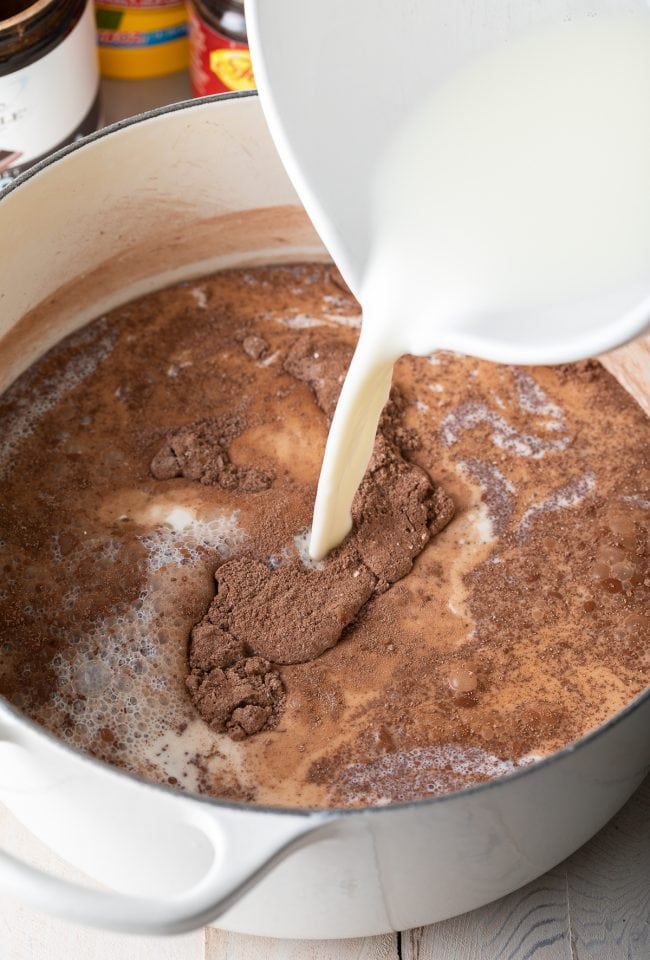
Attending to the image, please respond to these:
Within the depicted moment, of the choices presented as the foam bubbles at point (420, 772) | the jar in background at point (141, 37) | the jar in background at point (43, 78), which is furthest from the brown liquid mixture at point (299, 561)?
the jar in background at point (141, 37)

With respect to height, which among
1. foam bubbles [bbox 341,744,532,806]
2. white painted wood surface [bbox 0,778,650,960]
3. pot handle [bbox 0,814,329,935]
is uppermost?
pot handle [bbox 0,814,329,935]

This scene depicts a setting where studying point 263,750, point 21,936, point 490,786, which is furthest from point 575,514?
point 21,936

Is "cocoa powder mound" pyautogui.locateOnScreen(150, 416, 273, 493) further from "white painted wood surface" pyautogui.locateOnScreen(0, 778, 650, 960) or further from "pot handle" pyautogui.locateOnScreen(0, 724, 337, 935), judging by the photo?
"pot handle" pyautogui.locateOnScreen(0, 724, 337, 935)

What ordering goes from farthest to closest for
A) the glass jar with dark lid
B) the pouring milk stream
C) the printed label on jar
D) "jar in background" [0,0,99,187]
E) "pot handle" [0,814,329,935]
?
the printed label on jar < the glass jar with dark lid < "jar in background" [0,0,99,187] < the pouring milk stream < "pot handle" [0,814,329,935]

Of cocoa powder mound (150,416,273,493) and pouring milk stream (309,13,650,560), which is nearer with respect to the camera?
pouring milk stream (309,13,650,560)

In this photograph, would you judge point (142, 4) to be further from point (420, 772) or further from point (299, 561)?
point (420, 772)

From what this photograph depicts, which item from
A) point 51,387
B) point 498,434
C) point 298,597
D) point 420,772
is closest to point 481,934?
point 420,772

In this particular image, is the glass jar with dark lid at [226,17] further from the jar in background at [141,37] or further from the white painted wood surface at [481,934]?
the white painted wood surface at [481,934]

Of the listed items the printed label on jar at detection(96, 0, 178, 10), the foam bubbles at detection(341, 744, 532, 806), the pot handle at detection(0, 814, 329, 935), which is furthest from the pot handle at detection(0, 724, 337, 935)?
the printed label on jar at detection(96, 0, 178, 10)
